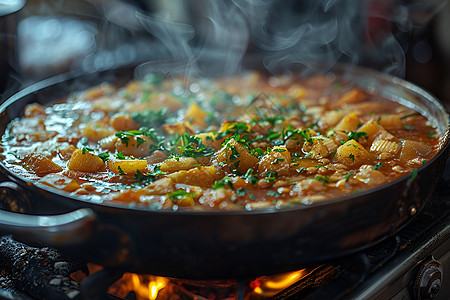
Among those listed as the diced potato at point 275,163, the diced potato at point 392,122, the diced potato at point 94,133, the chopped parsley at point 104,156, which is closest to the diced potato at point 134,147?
the chopped parsley at point 104,156

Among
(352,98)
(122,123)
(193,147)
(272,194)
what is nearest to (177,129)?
(193,147)

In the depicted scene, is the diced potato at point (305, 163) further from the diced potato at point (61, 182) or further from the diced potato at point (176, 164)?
the diced potato at point (61, 182)

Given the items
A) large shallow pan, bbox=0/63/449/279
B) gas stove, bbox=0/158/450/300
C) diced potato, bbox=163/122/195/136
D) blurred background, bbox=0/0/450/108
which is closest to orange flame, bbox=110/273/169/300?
gas stove, bbox=0/158/450/300

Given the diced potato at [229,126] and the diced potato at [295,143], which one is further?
the diced potato at [229,126]

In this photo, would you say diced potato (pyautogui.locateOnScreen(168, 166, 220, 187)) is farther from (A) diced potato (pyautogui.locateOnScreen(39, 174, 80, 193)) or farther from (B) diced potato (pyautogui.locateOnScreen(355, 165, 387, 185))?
(B) diced potato (pyautogui.locateOnScreen(355, 165, 387, 185))

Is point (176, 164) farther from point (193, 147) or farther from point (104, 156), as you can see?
point (104, 156)

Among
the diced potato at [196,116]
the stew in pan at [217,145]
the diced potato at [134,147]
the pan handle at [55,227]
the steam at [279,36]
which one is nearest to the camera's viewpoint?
the pan handle at [55,227]

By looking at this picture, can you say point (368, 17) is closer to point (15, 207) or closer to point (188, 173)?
point (188, 173)
